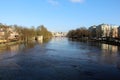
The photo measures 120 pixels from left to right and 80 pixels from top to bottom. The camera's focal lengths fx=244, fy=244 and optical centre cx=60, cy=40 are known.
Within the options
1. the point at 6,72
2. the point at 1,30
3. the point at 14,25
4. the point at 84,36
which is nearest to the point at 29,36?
the point at 14,25

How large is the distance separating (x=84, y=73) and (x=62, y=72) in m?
1.52

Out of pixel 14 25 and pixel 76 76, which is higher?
Answer: pixel 14 25

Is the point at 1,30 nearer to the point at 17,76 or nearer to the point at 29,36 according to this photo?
the point at 29,36

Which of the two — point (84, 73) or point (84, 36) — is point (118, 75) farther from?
point (84, 36)

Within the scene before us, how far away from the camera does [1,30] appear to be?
6438 cm

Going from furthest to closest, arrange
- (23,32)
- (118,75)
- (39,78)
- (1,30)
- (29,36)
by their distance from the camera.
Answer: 1. (29,36)
2. (23,32)
3. (1,30)
4. (118,75)
5. (39,78)

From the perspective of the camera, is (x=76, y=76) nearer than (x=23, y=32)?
Yes

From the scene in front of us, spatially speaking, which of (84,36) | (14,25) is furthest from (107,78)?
(84,36)

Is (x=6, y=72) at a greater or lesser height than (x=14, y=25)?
lesser

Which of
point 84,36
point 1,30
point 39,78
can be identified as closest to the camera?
point 39,78

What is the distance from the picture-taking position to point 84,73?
16.8m

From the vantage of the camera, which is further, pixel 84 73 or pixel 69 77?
pixel 84 73

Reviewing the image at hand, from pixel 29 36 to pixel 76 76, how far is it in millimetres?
68224

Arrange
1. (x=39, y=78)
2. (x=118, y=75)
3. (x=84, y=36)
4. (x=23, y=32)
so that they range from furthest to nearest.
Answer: (x=84, y=36) → (x=23, y=32) → (x=118, y=75) → (x=39, y=78)
